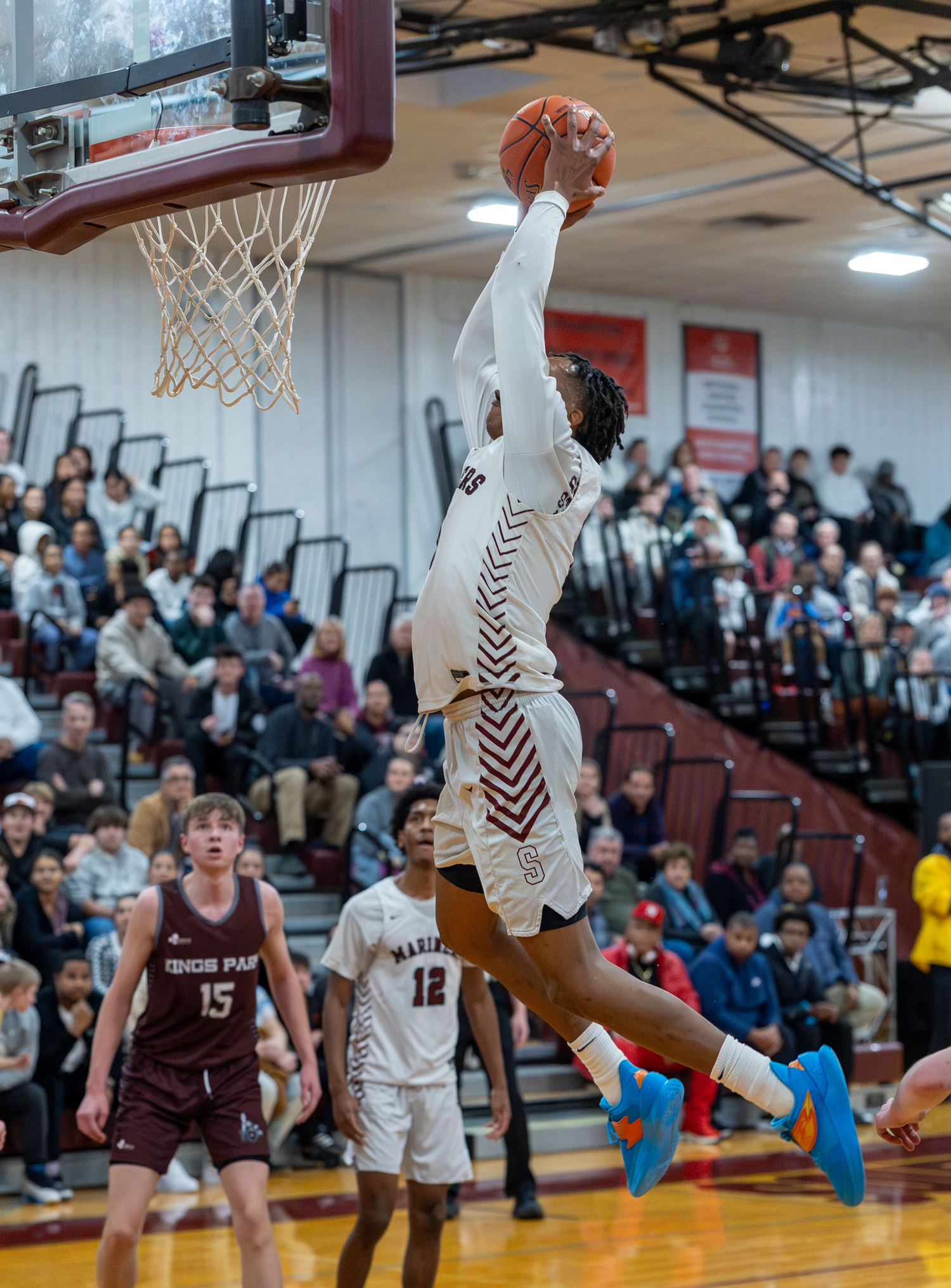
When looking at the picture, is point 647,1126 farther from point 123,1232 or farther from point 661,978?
point 661,978

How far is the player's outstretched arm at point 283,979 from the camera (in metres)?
5.89

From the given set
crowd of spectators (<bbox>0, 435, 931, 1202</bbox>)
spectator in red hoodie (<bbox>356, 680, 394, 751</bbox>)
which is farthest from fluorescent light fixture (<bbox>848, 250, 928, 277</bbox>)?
spectator in red hoodie (<bbox>356, 680, 394, 751</bbox>)

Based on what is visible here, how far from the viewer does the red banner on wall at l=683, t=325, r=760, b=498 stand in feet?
63.3

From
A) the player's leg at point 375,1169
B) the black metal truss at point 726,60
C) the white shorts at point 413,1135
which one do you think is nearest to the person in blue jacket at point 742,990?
the white shorts at point 413,1135

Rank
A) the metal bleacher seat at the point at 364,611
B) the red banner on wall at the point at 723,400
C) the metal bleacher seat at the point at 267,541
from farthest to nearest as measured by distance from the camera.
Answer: the red banner on wall at the point at 723,400 → the metal bleacher seat at the point at 364,611 → the metal bleacher seat at the point at 267,541

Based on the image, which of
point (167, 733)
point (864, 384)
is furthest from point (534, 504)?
point (864, 384)

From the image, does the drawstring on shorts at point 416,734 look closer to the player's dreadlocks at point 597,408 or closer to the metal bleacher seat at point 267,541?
the player's dreadlocks at point 597,408

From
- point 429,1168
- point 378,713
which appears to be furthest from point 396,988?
point 378,713

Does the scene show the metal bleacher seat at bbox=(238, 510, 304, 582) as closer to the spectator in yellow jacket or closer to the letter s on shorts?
the spectator in yellow jacket

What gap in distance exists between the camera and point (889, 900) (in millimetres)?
14688

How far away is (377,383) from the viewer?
17.5m

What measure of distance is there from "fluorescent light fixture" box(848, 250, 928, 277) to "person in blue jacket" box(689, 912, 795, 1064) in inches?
323

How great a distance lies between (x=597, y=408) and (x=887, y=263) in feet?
46.6

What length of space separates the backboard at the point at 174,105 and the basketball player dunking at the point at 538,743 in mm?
495
